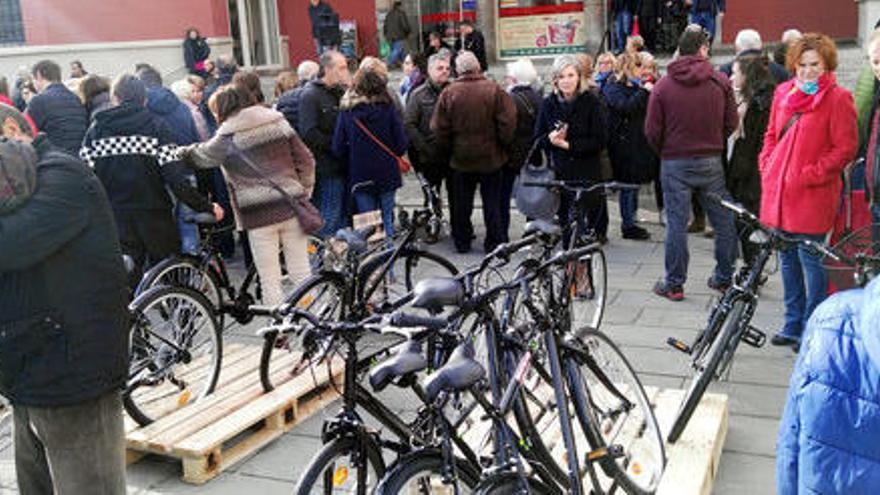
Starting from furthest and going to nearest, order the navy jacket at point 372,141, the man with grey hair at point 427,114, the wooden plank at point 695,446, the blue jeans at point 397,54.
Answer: the blue jeans at point 397,54, the man with grey hair at point 427,114, the navy jacket at point 372,141, the wooden plank at point 695,446

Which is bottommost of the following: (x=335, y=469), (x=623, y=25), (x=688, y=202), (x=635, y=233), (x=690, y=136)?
(x=635, y=233)

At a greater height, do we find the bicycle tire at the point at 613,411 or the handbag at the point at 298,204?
the handbag at the point at 298,204

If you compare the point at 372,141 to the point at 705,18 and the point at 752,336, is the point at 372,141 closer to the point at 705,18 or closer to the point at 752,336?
the point at 752,336

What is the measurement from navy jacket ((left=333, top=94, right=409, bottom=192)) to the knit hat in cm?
439

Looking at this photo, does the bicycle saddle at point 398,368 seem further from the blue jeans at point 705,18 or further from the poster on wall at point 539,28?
the poster on wall at point 539,28

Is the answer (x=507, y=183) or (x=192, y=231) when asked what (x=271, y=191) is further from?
(x=507, y=183)

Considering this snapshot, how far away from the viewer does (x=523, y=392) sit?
3.72 meters

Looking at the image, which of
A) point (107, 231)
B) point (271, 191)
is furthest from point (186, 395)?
point (107, 231)

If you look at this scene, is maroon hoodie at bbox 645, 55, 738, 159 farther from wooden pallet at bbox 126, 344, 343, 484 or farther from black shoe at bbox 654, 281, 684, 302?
wooden pallet at bbox 126, 344, 343, 484

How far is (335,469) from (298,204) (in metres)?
3.26

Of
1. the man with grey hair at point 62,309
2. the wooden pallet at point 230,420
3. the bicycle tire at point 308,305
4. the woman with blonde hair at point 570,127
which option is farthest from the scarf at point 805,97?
the man with grey hair at point 62,309

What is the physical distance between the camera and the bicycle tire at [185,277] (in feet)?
18.2

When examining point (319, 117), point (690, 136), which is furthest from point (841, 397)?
point (319, 117)

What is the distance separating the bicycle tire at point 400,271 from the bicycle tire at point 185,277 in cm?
91
